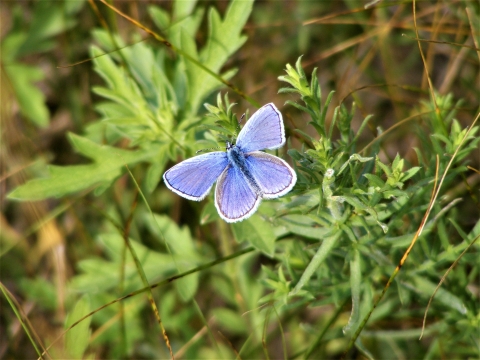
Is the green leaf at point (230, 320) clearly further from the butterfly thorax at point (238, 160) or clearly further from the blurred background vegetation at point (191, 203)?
the butterfly thorax at point (238, 160)

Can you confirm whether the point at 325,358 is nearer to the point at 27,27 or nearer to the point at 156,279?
the point at 156,279

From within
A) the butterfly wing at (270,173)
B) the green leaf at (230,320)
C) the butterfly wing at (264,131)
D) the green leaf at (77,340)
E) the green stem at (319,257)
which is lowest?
the green leaf at (230,320)

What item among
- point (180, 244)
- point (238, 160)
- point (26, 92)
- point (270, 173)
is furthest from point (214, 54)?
point (26, 92)

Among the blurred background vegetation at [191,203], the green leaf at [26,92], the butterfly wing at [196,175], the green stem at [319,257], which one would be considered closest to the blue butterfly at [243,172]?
the butterfly wing at [196,175]

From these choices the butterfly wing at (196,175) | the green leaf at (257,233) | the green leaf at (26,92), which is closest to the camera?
the butterfly wing at (196,175)

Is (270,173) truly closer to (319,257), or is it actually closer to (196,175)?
(196,175)

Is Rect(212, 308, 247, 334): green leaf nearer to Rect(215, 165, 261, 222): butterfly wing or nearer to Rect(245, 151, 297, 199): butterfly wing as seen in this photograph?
Rect(215, 165, 261, 222): butterfly wing
